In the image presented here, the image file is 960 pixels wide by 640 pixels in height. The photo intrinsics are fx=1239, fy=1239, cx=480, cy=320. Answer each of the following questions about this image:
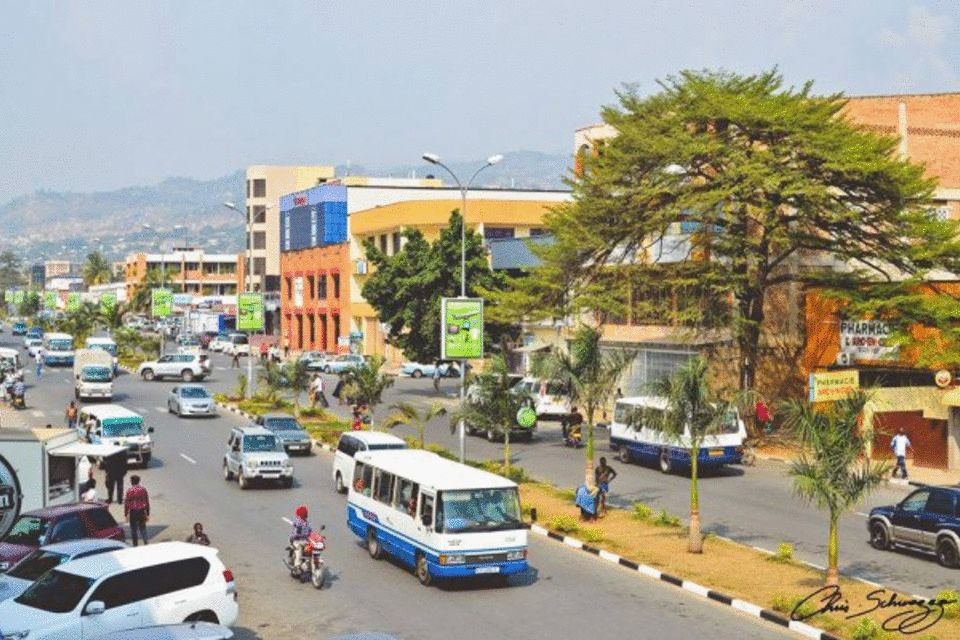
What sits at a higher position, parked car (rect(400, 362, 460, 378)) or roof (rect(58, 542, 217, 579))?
parked car (rect(400, 362, 460, 378))

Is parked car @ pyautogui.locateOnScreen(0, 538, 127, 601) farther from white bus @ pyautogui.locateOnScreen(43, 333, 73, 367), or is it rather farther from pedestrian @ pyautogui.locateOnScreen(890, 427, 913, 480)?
white bus @ pyautogui.locateOnScreen(43, 333, 73, 367)

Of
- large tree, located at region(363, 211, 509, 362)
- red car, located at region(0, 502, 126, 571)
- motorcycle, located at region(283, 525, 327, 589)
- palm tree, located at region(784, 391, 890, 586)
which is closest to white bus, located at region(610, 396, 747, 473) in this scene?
palm tree, located at region(784, 391, 890, 586)

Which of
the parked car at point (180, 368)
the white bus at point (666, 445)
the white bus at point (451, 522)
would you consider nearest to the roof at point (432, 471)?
the white bus at point (451, 522)

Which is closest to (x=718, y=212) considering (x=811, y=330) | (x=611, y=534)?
(x=811, y=330)

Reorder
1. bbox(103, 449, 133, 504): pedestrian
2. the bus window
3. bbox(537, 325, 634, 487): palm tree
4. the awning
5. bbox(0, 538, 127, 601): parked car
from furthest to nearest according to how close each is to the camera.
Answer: bbox(103, 449, 133, 504): pedestrian < bbox(537, 325, 634, 487): palm tree < the awning < the bus window < bbox(0, 538, 127, 601): parked car

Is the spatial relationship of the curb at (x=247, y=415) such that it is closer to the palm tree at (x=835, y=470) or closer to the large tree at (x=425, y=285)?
the large tree at (x=425, y=285)

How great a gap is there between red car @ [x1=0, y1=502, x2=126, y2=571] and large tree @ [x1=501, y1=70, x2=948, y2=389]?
24.6 meters

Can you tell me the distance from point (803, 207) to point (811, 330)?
21.1 ft

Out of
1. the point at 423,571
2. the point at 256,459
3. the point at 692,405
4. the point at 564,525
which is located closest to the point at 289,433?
the point at 256,459

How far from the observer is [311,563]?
76.9 ft

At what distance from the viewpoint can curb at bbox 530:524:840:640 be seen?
20.0 m

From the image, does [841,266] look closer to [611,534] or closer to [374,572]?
[611,534]

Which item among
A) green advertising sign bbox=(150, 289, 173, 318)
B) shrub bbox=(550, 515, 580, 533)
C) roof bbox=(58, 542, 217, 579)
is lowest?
shrub bbox=(550, 515, 580, 533)

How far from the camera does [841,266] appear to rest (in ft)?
154
